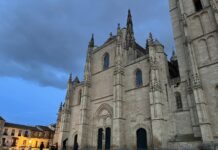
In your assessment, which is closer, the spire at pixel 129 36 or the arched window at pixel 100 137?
the arched window at pixel 100 137

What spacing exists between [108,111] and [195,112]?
11395mm

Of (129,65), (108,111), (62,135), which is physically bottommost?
(62,135)

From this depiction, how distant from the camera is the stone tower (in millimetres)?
16906

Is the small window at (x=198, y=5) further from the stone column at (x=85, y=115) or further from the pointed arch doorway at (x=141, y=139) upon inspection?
the stone column at (x=85, y=115)

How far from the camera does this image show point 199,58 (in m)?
19.6

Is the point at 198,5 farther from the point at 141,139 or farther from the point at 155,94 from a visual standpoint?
the point at 141,139

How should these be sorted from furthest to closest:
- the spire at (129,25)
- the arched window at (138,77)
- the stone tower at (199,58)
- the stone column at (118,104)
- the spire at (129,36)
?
1. the spire at (129,25)
2. the spire at (129,36)
3. the arched window at (138,77)
4. the stone column at (118,104)
5. the stone tower at (199,58)

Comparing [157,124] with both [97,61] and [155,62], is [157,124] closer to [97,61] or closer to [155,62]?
[155,62]

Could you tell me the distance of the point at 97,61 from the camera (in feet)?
102

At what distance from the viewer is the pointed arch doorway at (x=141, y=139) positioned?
20.7 m

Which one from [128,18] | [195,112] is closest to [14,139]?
[128,18]

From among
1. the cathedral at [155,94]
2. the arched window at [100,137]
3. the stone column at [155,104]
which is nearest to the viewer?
the cathedral at [155,94]

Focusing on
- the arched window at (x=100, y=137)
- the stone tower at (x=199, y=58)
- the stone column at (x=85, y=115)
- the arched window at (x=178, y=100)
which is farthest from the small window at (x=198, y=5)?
the arched window at (x=100, y=137)

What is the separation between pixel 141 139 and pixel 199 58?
427 inches
